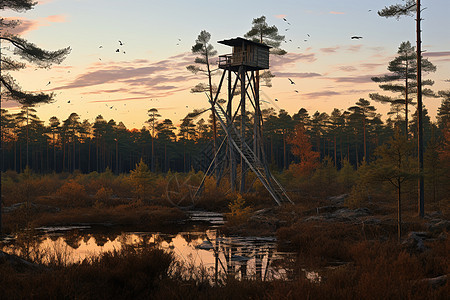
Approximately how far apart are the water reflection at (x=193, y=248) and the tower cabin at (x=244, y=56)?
13575 mm

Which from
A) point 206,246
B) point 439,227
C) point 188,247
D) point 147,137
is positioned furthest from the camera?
point 147,137

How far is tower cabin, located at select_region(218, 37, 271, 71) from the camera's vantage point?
96.0ft

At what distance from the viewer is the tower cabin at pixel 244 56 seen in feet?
96.0

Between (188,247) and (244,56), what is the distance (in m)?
17.0

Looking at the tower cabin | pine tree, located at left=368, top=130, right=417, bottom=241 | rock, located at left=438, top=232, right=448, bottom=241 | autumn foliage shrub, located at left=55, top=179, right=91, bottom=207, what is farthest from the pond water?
the tower cabin

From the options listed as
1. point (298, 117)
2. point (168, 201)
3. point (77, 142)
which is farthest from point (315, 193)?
point (77, 142)

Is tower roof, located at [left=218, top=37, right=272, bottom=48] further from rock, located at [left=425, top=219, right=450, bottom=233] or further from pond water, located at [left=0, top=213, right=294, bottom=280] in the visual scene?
rock, located at [left=425, top=219, right=450, bottom=233]

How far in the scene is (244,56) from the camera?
2920 cm

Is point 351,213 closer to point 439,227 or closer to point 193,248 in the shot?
point 439,227

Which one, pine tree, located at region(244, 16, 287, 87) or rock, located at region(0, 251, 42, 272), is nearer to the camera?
rock, located at region(0, 251, 42, 272)

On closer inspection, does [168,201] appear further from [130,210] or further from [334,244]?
[334,244]

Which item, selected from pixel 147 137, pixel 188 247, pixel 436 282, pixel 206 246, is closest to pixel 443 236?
pixel 436 282

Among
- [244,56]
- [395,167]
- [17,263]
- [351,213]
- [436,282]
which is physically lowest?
[351,213]

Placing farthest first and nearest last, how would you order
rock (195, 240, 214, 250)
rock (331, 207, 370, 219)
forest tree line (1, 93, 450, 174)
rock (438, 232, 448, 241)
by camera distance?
forest tree line (1, 93, 450, 174), rock (331, 207, 370, 219), rock (195, 240, 214, 250), rock (438, 232, 448, 241)
